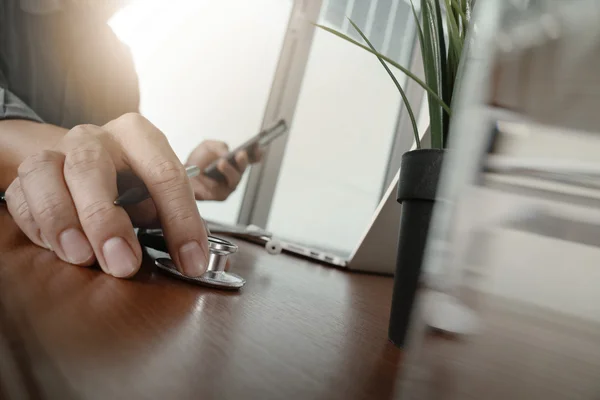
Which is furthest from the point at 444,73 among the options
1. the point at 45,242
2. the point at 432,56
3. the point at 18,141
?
the point at 18,141

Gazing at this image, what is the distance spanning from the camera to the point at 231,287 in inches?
13.9

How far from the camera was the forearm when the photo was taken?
1.94ft

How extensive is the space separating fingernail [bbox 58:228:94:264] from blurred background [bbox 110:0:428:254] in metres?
1.55

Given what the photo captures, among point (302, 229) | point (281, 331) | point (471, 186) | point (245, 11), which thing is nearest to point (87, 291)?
point (281, 331)

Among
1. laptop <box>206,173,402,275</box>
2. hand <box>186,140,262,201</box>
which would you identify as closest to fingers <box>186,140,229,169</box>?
hand <box>186,140,262,201</box>

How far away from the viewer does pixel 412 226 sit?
10.8 inches

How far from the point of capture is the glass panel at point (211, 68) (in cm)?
188

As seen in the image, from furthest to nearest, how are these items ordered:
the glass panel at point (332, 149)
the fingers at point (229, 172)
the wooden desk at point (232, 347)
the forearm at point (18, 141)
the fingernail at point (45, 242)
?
the glass panel at point (332, 149) < the fingers at point (229, 172) < the forearm at point (18, 141) < the fingernail at point (45, 242) < the wooden desk at point (232, 347)

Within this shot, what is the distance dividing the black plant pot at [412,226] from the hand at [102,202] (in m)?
0.15

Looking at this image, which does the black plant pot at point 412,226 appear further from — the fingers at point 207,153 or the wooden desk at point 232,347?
the fingers at point 207,153

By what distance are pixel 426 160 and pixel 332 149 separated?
168 cm

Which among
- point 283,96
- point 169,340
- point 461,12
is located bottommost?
point 169,340

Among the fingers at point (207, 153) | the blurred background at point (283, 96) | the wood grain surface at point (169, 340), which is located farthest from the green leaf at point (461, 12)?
the blurred background at point (283, 96)

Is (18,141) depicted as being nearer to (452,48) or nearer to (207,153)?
(452,48)
